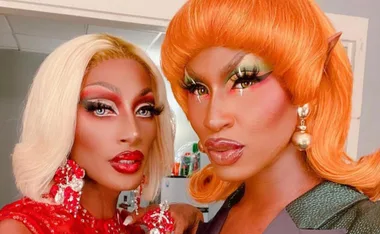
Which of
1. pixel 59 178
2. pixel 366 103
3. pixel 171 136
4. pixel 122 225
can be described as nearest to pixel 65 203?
pixel 59 178

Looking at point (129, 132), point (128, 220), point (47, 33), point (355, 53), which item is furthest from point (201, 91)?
point (47, 33)

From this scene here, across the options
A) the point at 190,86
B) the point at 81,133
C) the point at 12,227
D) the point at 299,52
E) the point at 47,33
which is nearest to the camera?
the point at 299,52

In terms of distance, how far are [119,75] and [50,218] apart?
33 centimetres

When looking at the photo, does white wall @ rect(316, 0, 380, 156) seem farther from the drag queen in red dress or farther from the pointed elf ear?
the pointed elf ear

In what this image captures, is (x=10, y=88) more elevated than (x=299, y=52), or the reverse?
(x=299, y=52)

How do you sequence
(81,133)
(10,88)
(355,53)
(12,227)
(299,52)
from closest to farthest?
Result: 1. (299,52)
2. (12,227)
3. (81,133)
4. (355,53)
5. (10,88)

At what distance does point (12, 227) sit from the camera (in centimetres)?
97

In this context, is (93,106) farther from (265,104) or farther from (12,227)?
(265,104)

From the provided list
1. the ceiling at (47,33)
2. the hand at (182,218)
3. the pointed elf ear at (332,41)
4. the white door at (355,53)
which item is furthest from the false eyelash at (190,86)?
Answer: the ceiling at (47,33)

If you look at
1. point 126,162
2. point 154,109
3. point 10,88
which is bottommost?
point 10,88

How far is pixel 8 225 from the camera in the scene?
0.97m

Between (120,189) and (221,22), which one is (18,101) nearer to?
(120,189)

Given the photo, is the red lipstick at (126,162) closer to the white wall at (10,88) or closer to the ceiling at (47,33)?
the ceiling at (47,33)

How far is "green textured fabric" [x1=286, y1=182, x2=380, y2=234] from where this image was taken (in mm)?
721
